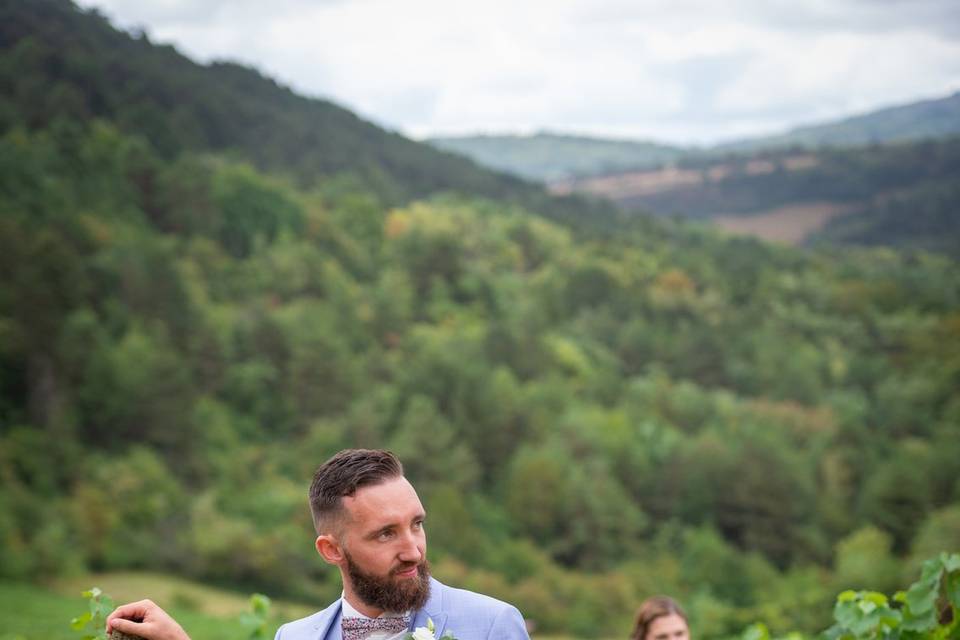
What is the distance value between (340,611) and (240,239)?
3055 inches

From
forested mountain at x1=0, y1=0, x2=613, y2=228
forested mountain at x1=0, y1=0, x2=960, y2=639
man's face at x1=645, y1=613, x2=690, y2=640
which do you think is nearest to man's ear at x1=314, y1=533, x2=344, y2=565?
man's face at x1=645, y1=613, x2=690, y2=640

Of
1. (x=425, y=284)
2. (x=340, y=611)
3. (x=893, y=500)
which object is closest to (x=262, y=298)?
(x=425, y=284)

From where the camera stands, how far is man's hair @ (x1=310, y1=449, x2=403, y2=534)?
224cm

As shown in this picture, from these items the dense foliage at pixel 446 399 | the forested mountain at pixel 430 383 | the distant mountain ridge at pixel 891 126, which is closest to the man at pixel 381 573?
the forested mountain at pixel 430 383

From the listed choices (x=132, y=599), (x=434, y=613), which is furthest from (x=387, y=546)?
(x=132, y=599)

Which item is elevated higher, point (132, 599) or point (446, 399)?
point (446, 399)

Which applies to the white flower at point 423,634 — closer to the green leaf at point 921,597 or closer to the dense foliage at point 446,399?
the green leaf at point 921,597

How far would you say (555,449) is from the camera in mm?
54688

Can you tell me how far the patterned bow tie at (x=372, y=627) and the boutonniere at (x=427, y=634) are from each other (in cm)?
4

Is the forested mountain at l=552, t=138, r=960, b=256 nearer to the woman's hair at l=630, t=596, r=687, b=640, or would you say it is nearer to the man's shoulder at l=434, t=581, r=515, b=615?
the woman's hair at l=630, t=596, r=687, b=640

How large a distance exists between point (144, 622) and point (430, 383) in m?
58.0

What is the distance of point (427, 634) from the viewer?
2.07 m

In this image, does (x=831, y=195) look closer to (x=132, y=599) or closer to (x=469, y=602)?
(x=132, y=599)

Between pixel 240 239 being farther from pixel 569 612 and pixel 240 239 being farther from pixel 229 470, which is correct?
pixel 569 612
